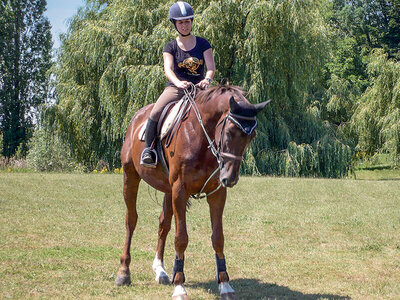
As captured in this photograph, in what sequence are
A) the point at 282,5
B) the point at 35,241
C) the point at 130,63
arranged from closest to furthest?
1. the point at 35,241
2. the point at 282,5
3. the point at 130,63

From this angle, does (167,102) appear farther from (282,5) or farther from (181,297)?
(282,5)

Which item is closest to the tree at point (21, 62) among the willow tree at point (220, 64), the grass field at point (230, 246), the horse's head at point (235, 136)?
the willow tree at point (220, 64)

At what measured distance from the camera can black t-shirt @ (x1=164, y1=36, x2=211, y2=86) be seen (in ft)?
20.6

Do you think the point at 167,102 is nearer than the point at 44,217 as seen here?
Yes

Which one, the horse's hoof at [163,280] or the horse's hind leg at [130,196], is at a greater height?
the horse's hind leg at [130,196]

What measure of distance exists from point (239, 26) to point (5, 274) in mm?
19534

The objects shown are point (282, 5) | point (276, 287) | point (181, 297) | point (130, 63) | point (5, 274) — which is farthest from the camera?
point (130, 63)

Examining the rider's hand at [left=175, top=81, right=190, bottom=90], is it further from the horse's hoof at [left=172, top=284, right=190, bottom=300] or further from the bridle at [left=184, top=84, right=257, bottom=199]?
the horse's hoof at [left=172, top=284, right=190, bottom=300]

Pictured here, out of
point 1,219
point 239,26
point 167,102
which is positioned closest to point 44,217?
point 1,219

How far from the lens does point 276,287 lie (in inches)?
248

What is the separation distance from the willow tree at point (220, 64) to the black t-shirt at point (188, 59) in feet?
52.3

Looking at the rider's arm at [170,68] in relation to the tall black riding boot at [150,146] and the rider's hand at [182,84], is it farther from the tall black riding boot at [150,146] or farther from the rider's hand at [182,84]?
the tall black riding boot at [150,146]

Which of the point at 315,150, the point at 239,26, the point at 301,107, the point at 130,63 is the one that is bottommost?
the point at 315,150

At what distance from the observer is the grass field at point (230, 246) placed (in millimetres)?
6273
